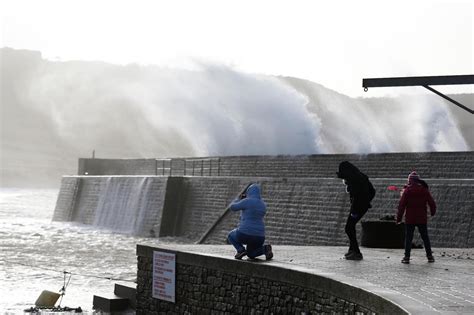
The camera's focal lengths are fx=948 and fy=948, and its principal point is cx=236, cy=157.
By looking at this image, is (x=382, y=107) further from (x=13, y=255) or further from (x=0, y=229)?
(x=13, y=255)

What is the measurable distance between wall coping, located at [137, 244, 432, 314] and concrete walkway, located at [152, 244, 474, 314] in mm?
24

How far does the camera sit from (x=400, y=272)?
12273 millimetres

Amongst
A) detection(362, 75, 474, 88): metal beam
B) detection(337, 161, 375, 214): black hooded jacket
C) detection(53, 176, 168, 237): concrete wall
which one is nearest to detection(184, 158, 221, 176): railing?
detection(53, 176, 168, 237): concrete wall

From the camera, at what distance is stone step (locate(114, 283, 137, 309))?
17016 mm

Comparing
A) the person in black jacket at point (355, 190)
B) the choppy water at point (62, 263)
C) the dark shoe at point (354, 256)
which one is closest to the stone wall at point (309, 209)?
the choppy water at point (62, 263)

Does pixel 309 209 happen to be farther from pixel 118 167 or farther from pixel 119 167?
pixel 118 167

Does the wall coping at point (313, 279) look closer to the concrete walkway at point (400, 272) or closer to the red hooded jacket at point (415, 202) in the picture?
the concrete walkway at point (400, 272)

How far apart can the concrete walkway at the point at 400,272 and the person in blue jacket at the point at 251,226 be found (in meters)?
0.30

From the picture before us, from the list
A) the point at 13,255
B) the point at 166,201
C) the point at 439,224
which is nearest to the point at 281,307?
the point at 439,224

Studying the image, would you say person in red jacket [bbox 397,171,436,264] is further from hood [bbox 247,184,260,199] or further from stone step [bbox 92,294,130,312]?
stone step [bbox 92,294,130,312]

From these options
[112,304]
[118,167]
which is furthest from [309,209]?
[118,167]

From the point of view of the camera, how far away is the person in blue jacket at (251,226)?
12969mm

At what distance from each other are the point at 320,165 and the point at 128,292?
17.2 meters

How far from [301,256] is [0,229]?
106ft
